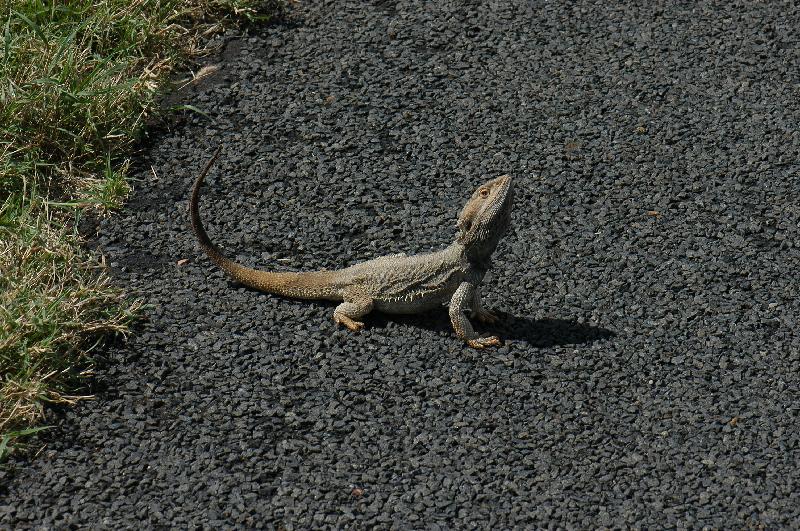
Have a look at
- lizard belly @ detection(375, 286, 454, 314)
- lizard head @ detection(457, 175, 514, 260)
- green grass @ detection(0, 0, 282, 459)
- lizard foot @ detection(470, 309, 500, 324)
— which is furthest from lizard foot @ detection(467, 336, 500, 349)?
green grass @ detection(0, 0, 282, 459)

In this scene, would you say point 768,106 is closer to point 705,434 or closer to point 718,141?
point 718,141

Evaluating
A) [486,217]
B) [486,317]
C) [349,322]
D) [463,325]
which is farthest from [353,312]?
[486,217]

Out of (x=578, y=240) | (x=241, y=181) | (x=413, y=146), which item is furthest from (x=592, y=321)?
(x=241, y=181)

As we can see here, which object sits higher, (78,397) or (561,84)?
(561,84)

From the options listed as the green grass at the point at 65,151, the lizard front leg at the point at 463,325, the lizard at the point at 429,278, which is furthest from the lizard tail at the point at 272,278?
the lizard front leg at the point at 463,325

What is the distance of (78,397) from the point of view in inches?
223

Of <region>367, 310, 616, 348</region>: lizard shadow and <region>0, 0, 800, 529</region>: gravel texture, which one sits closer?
<region>0, 0, 800, 529</region>: gravel texture

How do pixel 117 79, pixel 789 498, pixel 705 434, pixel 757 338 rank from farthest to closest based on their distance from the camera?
pixel 117 79 < pixel 757 338 < pixel 705 434 < pixel 789 498

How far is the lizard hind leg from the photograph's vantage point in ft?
19.9

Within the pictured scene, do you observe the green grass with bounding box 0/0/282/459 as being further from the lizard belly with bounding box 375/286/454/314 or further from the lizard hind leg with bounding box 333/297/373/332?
the lizard belly with bounding box 375/286/454/314

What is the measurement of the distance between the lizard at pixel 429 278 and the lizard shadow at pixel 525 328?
0.08 meters

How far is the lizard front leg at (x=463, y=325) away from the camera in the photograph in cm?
593

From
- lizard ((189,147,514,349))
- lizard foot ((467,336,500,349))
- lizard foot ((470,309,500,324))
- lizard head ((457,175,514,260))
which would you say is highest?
lizard head ((457,175,514,260))

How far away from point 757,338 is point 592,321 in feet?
2.91
